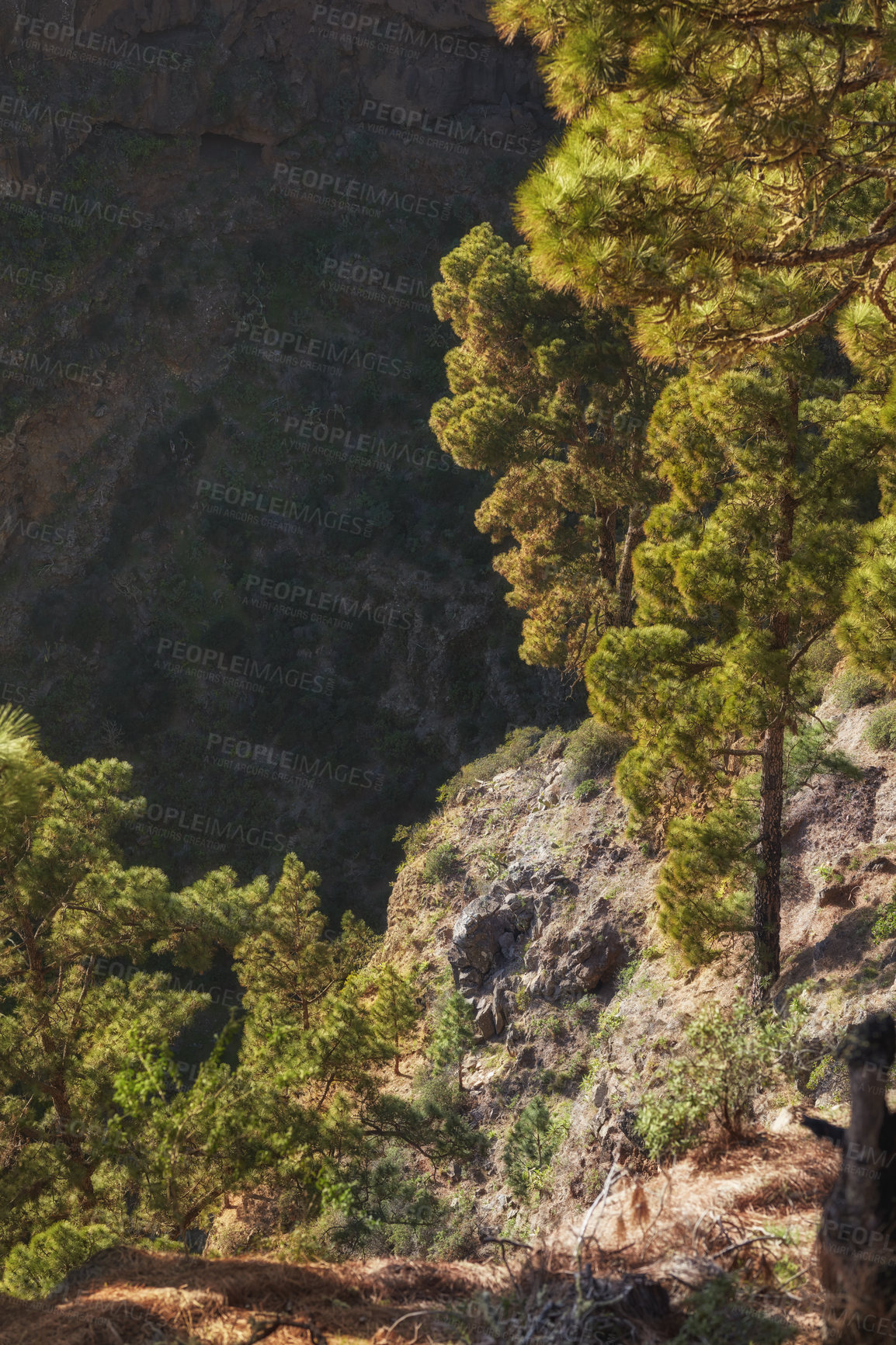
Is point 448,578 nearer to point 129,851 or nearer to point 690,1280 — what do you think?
point 129,851

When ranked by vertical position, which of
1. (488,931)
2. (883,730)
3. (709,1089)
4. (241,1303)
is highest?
(883,730)

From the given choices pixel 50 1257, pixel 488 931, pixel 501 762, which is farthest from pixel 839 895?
pixel 501 762

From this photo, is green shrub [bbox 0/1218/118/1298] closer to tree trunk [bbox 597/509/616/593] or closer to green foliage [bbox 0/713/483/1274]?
green foliage [bbox 0/713/483/1274]

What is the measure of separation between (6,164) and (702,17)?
79.5ft

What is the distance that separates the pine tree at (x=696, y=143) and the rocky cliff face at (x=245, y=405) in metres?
16.5

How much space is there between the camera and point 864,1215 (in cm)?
284

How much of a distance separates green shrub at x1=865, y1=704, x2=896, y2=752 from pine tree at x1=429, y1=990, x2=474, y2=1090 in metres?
5.98

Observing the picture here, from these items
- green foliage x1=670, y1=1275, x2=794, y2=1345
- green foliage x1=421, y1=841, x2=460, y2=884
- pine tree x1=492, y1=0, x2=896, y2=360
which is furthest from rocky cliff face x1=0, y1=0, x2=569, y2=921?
green foliage x1=670, y1=1275, x2=794, y2=1345

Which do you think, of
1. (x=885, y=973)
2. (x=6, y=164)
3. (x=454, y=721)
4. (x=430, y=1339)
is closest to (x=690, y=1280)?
(x=430, y=1339)

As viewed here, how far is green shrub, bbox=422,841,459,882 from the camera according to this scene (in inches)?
557

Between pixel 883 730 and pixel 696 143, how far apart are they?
590cm

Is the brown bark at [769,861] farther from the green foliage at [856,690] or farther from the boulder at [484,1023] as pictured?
the boulder at [484,1023]

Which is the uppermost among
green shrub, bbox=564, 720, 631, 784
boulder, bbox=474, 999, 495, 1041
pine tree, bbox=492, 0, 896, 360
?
pine tree, bbox=492, 0, 896, 360

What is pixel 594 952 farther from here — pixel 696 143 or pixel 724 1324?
pixel 696 143
